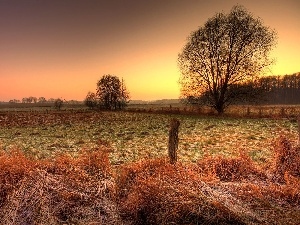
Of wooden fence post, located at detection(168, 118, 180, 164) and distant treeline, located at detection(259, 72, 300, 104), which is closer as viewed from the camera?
wooden fence post, located at detection(168, 118, 180, 164)

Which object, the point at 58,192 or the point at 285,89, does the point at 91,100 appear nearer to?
the point at 58,192

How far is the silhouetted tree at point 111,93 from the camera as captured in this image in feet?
289

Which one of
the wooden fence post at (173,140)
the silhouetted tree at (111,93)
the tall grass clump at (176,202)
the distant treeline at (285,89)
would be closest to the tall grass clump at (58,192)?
the tall grass clump at (176,202)

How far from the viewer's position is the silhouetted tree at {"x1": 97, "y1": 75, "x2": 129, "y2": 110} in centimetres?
8812

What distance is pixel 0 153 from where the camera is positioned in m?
9.23

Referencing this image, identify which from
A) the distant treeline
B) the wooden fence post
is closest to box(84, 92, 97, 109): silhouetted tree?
the wooden fence post

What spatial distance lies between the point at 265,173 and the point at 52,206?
640 cm

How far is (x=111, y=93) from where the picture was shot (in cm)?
8869

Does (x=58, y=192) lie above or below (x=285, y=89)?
below

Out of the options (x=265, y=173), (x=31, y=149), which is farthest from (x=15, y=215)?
(x=31, y=149)

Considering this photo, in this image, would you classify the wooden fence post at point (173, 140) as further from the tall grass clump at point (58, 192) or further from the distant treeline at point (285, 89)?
the distant treeline at point (285, 89)

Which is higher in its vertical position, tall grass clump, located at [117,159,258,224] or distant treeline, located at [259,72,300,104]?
distant treeline, located at [259,72,300,104]

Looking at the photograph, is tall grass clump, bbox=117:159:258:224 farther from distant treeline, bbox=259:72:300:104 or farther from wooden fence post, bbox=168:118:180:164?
distant treeline, bbox=259:72:300:104

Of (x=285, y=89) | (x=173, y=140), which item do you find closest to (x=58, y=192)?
(x=173, y=140)
